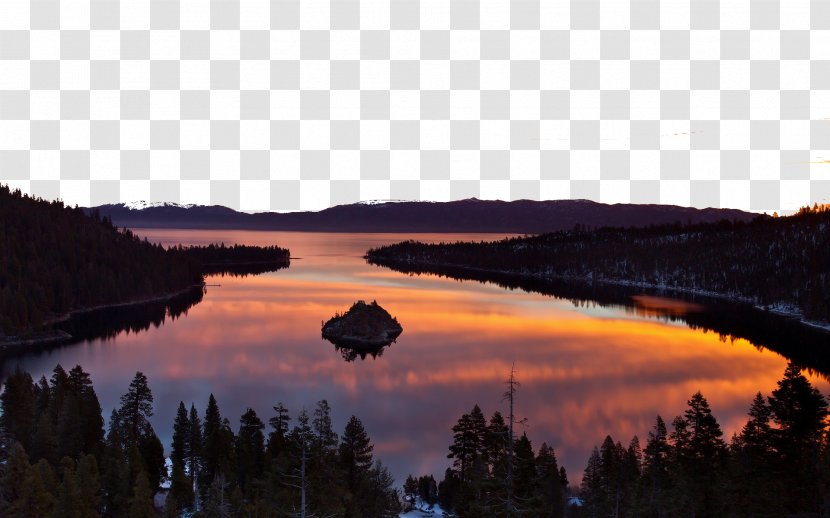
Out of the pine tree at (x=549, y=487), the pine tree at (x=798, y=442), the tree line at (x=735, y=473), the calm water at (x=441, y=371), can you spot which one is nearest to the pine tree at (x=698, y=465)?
the tree line at (x=735, y=473)

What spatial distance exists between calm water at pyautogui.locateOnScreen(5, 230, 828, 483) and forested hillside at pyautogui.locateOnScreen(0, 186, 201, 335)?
27608 millimetres

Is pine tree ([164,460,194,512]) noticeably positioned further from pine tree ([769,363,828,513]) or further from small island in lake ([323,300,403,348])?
small island in lake ([323,300,403,348])

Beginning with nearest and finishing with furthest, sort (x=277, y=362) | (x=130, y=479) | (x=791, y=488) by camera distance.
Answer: (x=791, y=488)
(x=130, y=479)
(x=277, y=362)

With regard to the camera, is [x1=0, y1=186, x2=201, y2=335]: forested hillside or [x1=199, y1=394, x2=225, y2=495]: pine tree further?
[x1=0, y1=186, x2=201, y2=335]: forested hillside

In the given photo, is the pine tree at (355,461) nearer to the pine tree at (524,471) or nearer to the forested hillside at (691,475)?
the forested hillside at (691,475)

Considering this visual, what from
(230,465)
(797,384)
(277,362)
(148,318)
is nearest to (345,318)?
(277,362)

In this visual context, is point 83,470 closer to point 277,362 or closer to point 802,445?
point 802,445

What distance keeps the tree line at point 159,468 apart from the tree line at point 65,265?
74.7 m

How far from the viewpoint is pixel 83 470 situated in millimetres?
32062

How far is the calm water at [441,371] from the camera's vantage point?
59.8 metres

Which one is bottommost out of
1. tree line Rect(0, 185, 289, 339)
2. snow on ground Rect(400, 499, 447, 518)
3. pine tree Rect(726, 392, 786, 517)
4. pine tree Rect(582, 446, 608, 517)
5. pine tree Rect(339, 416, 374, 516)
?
snow on ground Rect(400, 499, 447, 518)

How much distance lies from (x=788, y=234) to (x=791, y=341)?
341ft

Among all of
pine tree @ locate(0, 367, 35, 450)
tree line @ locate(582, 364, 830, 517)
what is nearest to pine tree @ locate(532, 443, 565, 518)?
tree line @ locate(582, 364, 830, 517)

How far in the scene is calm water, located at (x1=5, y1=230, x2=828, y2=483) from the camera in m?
59.8
